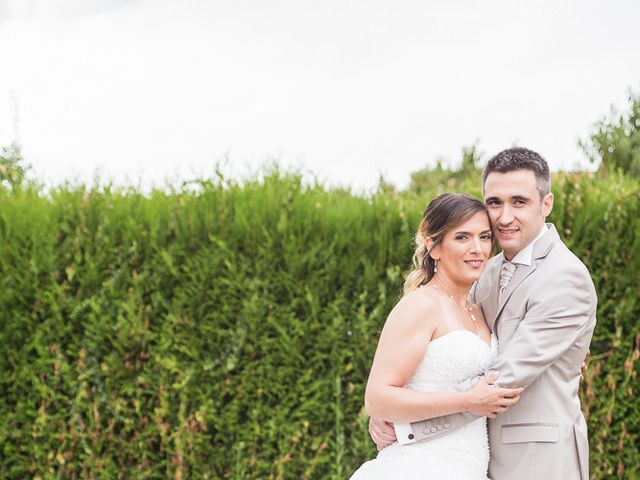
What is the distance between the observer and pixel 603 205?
5355 mm

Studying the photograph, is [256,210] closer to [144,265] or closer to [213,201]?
[213,201]

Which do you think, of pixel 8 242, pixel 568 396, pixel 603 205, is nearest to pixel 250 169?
pixel 8 242

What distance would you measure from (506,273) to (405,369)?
66 centimetres

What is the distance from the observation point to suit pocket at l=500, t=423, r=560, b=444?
318cm

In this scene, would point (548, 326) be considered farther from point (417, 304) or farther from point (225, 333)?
point (225, 333)

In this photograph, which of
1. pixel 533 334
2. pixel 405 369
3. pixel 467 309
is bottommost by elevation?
pixel 405 369

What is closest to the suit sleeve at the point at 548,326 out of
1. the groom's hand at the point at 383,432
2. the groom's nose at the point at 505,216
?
the groom's nose at the point at 505,216

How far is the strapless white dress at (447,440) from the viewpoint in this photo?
3.25 metres

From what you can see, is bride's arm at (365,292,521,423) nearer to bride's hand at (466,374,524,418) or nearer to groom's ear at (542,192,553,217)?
bride's hand at (466,374,524,418)

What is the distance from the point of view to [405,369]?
10.7ft

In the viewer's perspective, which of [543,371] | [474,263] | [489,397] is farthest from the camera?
[474,263]

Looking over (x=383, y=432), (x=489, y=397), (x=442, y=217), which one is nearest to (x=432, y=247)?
(x=442, y=217)

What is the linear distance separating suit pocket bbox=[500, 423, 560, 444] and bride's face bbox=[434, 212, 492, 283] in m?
0.67

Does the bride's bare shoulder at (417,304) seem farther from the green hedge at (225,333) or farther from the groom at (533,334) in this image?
the green hedge at (225,333)
